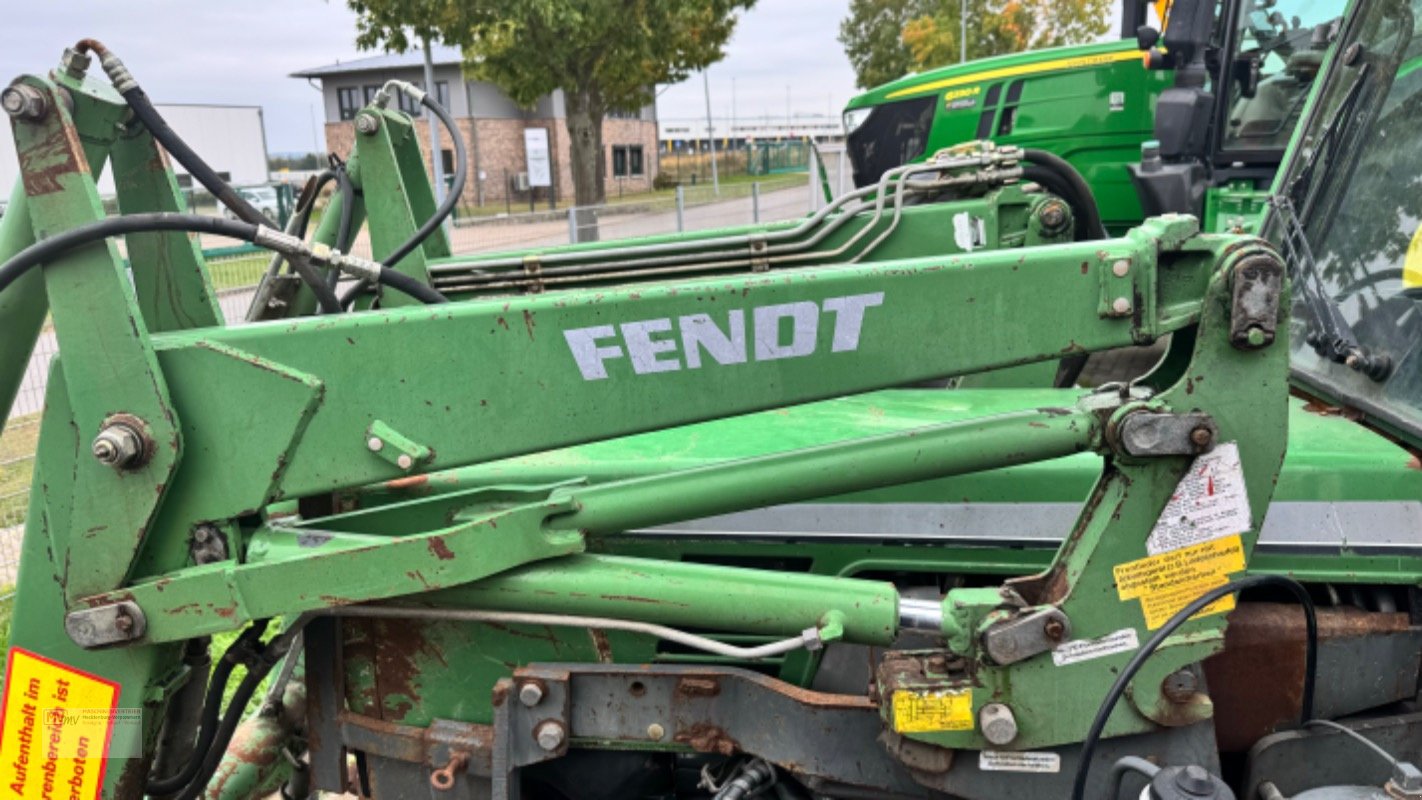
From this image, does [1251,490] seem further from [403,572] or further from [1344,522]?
[403,572]

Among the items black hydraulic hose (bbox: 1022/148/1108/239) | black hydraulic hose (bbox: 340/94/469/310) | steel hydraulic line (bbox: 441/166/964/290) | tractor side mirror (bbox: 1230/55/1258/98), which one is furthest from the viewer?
tractor side mirror (bbox: 1230/55/1258/98)

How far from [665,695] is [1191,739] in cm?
98

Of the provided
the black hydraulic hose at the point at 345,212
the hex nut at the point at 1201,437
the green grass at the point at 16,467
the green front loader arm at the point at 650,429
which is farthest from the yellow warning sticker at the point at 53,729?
the green grass at the point at 16,467

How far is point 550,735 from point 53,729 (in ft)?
3.07

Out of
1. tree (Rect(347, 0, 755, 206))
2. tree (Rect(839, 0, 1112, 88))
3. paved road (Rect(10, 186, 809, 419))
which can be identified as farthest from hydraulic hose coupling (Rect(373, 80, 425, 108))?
tree (Rect(839, 0, 1112, 88))

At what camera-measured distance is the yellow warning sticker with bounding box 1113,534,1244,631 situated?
71.5 inches

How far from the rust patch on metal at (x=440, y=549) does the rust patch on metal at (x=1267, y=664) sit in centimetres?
146

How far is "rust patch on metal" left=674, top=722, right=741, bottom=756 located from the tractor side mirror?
5.08 metres

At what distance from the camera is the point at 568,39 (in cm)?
1312

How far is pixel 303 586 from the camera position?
1808 mm

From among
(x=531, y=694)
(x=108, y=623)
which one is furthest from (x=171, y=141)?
(x=531, y=694)

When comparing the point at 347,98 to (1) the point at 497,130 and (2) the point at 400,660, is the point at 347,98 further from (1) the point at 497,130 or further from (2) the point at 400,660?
(2) the point at 400,660

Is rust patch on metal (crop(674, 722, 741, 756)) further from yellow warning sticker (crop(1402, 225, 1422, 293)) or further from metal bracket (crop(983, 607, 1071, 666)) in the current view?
yellow warning sticker (crop(1402, 225, 1422, 293))

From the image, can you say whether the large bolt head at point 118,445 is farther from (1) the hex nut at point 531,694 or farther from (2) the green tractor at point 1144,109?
(2) the green tractor at point 1144,109
